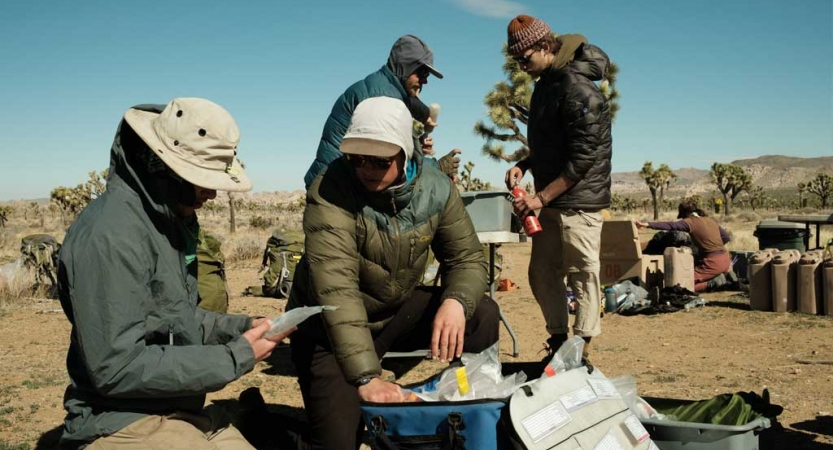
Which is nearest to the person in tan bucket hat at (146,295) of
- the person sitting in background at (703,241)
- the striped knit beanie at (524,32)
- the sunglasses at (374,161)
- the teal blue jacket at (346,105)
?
the sunglasses at (374,161)

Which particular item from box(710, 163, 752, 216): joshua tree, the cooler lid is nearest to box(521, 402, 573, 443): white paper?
the cooler lid

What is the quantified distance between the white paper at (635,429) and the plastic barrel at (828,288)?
5.78m

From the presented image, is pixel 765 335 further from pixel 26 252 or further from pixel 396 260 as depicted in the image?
pixel 26 252

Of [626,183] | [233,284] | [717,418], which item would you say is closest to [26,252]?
[233,284]

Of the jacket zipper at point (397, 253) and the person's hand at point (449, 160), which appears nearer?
the jacket zipper at point (397, 253)

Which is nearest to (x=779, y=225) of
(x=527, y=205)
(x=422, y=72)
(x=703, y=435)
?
(x=527, y=205)

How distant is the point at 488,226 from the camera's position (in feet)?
18.8

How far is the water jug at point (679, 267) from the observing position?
862 cm

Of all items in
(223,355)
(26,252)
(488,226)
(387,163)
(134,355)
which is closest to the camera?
(134,355)

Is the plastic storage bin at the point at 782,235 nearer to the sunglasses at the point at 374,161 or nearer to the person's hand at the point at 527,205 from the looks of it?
the person's hand at the point at 527,205

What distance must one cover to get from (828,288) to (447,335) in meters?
6.13

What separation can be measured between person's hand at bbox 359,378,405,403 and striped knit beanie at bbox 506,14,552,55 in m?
2.64

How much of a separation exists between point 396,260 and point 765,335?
4.97 metres

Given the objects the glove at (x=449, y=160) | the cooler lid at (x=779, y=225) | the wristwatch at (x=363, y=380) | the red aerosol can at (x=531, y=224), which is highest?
the glove at (x=449, y=160)
